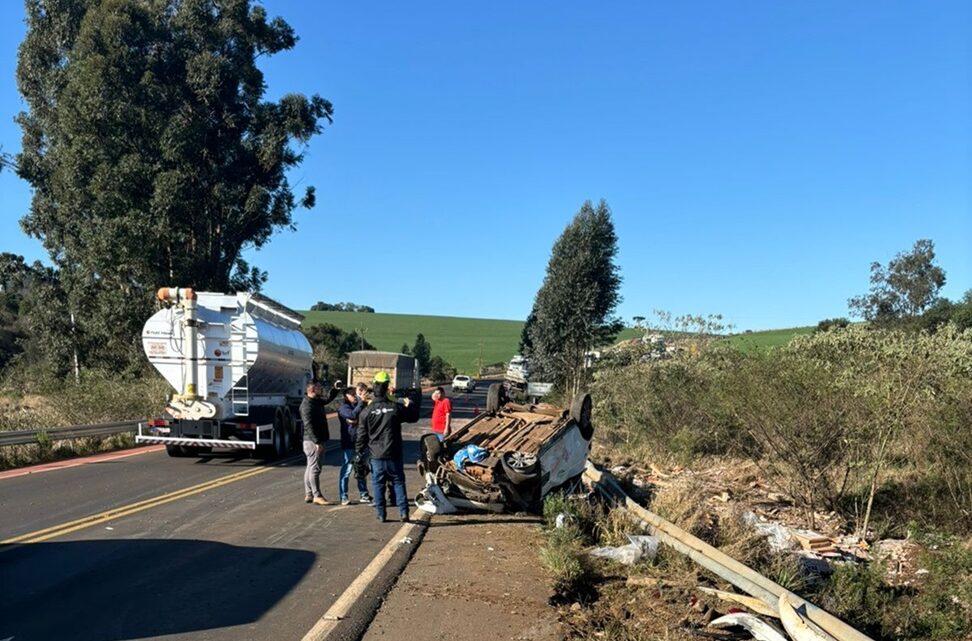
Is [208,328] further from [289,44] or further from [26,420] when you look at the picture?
[289,44]

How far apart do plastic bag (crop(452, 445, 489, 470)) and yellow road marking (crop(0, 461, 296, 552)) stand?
4.11m

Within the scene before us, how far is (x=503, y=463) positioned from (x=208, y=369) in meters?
8.50

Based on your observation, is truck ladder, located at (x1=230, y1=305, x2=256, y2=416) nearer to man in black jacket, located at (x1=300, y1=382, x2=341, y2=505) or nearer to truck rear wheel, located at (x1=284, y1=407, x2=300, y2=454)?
truck rear wheel, located at (x1=284, y1=407, x2=300, y2=454)

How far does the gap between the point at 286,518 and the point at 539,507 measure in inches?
127

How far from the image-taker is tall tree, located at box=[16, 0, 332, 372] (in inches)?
1043

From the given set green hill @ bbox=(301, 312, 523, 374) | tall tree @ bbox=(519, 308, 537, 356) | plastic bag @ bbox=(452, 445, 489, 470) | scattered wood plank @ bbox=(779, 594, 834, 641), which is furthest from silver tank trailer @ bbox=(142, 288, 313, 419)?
green hill @ bbox=(301, 312, 523, 374)

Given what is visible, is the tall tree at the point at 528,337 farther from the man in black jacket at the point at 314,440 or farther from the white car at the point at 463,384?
the man in black jacket at the point at 314,440

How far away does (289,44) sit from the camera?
32062mm

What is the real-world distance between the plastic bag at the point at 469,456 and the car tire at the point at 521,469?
0.61m

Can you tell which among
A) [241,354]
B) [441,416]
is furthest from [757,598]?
[241,354]

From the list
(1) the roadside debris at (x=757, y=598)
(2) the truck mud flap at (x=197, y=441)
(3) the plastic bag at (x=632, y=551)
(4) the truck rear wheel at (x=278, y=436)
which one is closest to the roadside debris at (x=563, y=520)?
(3) the plastic bag at (x=632, y=551)

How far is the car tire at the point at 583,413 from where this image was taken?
395 inches

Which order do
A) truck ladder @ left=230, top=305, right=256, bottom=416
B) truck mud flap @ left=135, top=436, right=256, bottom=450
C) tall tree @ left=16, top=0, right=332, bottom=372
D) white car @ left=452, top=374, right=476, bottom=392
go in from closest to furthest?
truck mud flap @ left=135, top=436, right=256, bottom=450 → truck ladder @ left=230, top=305, right=256, bottom=416 → tall tree @ left=16, top=0, right=332, bottom=372 → white car @ left=452, top=374, right=476, bottom=392

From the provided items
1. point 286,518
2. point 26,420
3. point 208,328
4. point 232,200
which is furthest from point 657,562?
point 232,200
